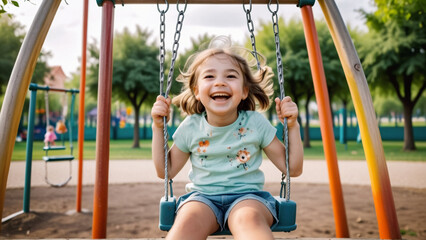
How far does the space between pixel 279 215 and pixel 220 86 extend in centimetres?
74

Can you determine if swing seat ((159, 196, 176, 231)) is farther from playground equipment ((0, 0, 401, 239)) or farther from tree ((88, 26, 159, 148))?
tree ((88, 26, 159, 148))

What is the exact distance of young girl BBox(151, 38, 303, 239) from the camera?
169 cm

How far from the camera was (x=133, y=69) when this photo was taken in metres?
17.4

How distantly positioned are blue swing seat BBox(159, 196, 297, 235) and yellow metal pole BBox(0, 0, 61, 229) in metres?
0.94

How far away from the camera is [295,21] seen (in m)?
16.6

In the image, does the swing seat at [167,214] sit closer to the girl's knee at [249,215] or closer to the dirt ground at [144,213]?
the girl's knee at [249,215]

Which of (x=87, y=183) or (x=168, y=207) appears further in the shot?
(x=87, y=183)

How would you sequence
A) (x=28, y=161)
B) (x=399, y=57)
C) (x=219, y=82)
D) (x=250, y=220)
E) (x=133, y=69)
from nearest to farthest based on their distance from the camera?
(x=250, y=220), (x=219, y=82), (x=28, y=161), (x=399, y=57), (x=133, y=69)

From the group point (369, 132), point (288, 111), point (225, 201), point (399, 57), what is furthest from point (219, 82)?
point (399, 57)

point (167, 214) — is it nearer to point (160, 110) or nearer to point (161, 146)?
point (161, 146)

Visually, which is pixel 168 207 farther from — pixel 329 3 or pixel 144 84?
pixel 144 84

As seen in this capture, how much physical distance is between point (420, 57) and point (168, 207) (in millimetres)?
13457

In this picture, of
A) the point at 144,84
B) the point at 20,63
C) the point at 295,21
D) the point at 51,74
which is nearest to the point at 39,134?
the point at 51,74

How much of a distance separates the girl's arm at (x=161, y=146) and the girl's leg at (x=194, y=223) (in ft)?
0.98
